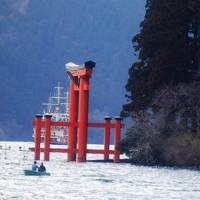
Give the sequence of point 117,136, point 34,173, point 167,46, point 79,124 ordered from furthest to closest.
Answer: point 117,136, point 79,124, point 167,46, point 34,173

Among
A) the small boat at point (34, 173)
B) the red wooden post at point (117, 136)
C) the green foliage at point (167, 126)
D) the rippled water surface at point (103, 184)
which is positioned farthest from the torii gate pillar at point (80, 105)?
the small boat at point (34, 173)

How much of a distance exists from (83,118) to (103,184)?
25508mm

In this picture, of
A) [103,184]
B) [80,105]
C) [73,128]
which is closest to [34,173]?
[103,184]

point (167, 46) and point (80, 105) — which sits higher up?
point (167, 46)

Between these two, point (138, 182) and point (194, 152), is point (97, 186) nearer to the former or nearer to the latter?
point (138, 182)

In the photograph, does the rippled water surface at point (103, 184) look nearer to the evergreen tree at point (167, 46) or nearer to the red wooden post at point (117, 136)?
the evergreen tree at point (167, 46)

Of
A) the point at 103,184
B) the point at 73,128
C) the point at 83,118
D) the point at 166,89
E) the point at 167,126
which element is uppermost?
the point at 166,89

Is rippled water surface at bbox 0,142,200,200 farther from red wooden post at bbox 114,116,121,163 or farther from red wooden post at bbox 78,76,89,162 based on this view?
red wooden post at bbox 114,116,121,163

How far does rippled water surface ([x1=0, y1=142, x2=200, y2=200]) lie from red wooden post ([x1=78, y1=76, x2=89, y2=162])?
27.0 feet

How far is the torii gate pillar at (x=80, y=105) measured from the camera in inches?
3007

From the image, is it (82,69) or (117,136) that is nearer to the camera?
(82,69)

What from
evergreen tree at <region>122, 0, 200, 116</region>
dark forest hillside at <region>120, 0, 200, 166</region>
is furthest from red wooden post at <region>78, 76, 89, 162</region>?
evergreen tree at <region>122, 0, 200, 116</region>

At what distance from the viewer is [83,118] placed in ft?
251

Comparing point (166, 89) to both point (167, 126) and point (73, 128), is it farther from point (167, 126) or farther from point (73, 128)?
point (73, 128)
